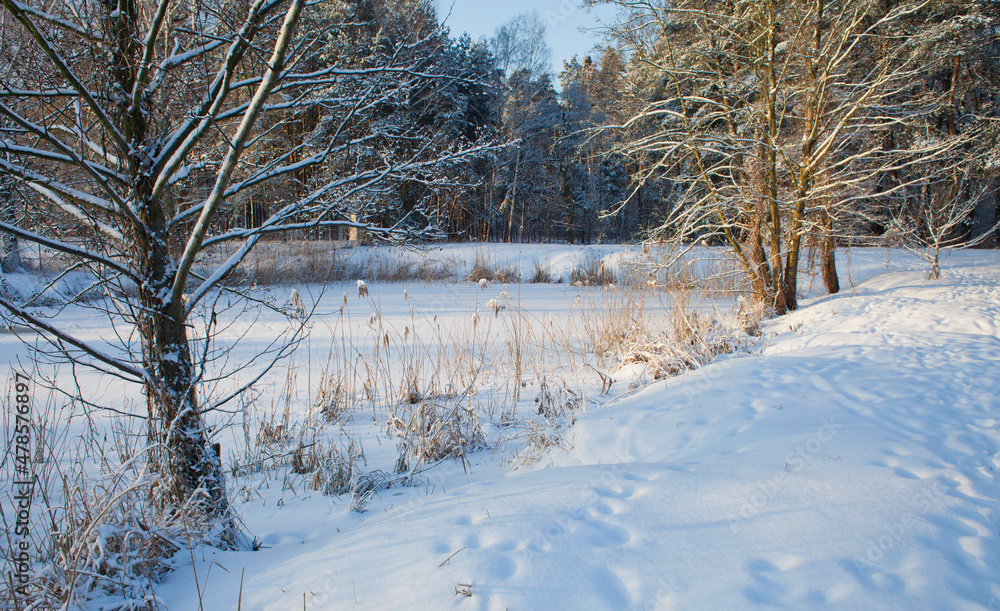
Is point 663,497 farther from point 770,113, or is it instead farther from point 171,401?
point 770,113

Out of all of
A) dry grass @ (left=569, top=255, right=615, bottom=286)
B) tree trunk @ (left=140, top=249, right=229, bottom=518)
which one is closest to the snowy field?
tree trunk @ (left=140, top=249, right=229, bottom=518)

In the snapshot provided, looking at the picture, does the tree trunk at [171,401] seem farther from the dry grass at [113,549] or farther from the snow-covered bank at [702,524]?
the snow-covered bank at [702,524]

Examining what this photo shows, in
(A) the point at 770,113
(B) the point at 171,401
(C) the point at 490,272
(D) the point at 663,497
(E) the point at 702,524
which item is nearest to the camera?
(E) the point at 702,524

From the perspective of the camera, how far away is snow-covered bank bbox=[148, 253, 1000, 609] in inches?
49.9

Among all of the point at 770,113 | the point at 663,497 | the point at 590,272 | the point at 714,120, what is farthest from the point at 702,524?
the point at 590,272

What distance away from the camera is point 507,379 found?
4520 mm

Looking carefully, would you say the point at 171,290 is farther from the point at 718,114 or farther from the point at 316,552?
the point at 718,114

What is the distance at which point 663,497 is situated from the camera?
1711 millimetres

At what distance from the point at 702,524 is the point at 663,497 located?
0.21 m

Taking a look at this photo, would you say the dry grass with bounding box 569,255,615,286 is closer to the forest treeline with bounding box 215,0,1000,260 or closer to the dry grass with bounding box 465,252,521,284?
the forest treeline with bounding box 215,0,1000,260

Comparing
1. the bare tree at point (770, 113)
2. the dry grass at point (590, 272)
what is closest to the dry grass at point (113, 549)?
the bare tree at point (770, 113)

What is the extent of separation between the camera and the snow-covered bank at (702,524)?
1.27 meters

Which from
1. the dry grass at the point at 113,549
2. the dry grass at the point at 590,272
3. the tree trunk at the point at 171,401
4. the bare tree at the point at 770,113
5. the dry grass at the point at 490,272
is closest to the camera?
the dry grass at the point at 113,549

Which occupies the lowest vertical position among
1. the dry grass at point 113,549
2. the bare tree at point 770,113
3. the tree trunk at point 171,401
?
the dry grass at point 113,549
